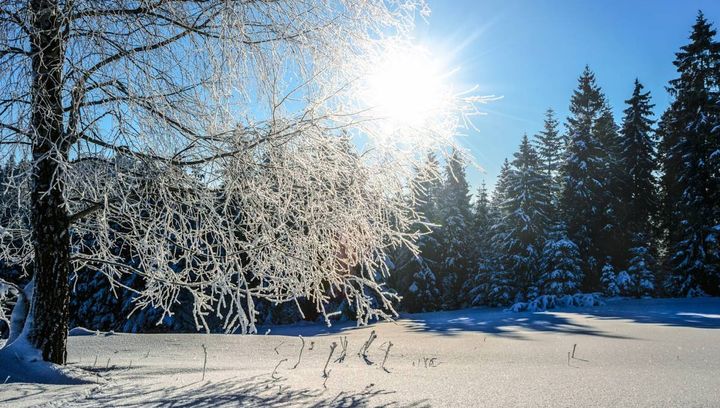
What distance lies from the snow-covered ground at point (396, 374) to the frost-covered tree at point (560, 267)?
664 inches

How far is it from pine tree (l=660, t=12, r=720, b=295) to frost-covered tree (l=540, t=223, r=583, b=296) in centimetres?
379

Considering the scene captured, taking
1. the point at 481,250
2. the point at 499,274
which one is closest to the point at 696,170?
the point at 499,274

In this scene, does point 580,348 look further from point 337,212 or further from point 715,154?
point 715,154

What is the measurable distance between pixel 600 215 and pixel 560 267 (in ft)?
Answer: 12.5

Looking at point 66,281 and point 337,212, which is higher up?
point 337,212

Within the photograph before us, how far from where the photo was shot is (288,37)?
11.4ft

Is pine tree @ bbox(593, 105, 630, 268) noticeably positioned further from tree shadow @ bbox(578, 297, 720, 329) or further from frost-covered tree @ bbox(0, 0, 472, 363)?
frost-covered tree @ bbox(0, 0, 472, 363)

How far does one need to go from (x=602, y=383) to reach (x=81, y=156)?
12.4 feet

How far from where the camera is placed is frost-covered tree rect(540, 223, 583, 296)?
22.3 metres

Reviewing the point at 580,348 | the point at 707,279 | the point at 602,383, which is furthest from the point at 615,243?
A: the point at 602,383

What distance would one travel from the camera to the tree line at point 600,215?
65.4 ft

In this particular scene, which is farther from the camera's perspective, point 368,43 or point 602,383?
point 368,43

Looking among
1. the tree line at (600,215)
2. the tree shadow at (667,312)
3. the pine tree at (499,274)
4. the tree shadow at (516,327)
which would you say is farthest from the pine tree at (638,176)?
the tree shadow at (516,327)

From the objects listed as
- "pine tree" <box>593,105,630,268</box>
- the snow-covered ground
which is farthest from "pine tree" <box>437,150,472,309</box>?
the snow-covered ground
